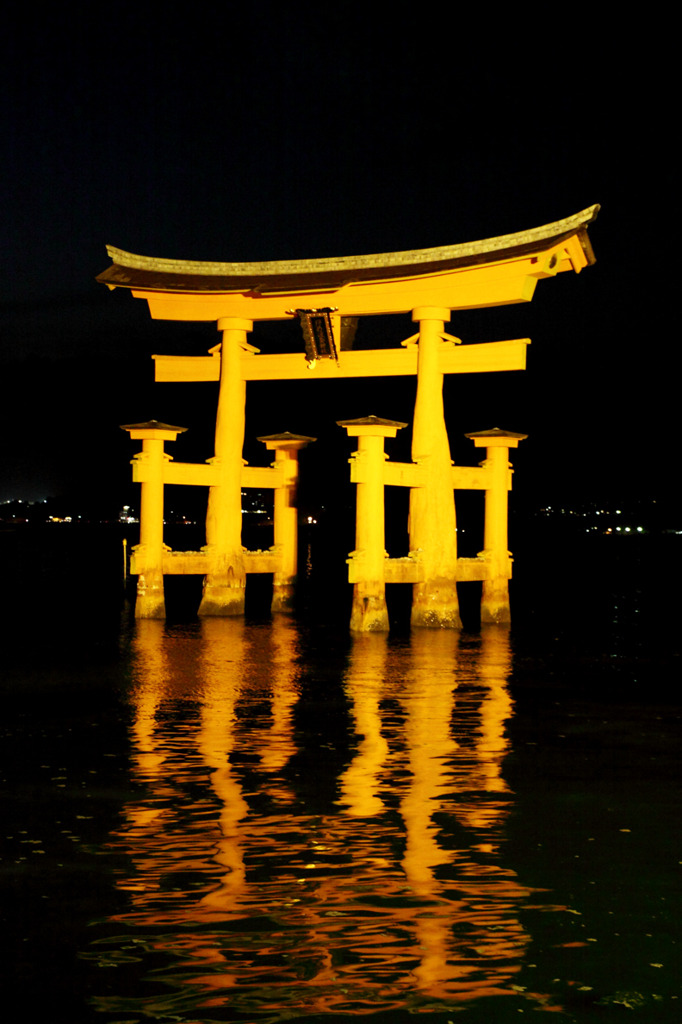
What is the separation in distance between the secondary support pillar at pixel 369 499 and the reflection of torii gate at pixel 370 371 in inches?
0.9

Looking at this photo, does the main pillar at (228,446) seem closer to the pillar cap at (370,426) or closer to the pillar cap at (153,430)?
the pillar cap at (153,430)

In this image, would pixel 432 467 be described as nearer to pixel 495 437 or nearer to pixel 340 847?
pixel 495 437

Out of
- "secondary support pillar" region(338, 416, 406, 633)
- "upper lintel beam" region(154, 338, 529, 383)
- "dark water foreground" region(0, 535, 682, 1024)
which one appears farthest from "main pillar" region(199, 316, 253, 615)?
"dark water foreground" region(0, 535, 682, 1024)

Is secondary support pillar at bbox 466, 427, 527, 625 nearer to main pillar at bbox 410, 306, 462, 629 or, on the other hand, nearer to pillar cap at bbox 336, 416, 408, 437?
main pillar at bbox 410, 306, 462, 629

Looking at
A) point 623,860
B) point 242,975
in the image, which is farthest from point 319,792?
point 242,975

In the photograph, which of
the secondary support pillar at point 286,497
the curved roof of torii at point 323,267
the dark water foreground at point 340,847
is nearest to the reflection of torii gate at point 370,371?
the curved roof of torii at point 323,267

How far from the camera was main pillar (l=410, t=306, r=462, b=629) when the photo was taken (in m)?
20.0

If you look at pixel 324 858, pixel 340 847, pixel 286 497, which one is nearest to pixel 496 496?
pixel 286 497

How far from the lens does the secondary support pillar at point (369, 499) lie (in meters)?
19.0

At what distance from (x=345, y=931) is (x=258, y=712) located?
7274 mm

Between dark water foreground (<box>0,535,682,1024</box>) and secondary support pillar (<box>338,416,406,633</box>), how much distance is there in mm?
3782

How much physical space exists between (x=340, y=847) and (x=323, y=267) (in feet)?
50.1

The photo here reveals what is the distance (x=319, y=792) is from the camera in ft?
28.4

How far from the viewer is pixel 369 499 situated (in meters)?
19.1
